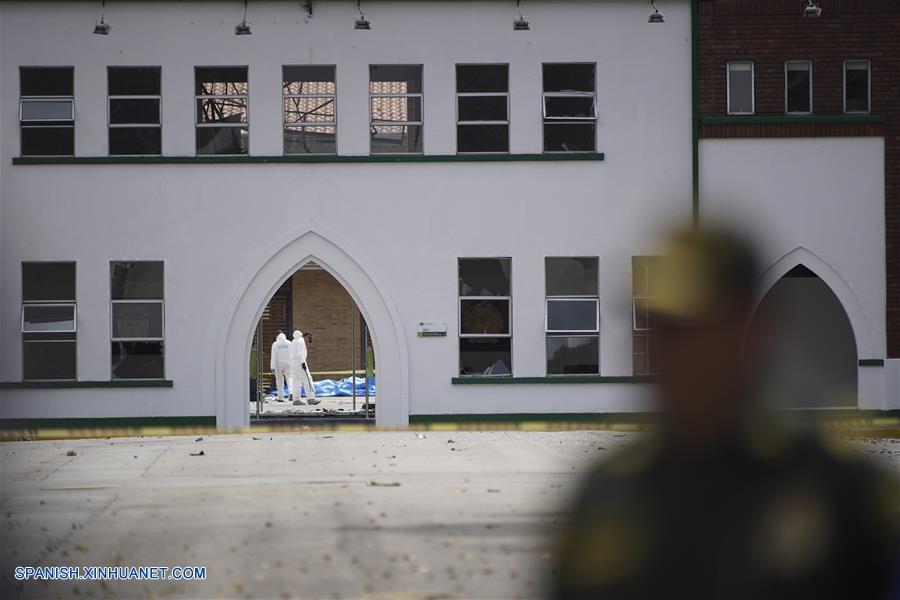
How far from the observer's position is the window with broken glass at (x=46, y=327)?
2014 centimetres

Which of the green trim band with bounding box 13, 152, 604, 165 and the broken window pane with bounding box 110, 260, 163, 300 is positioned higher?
the green trim band with bounding box 13, 152, 604, 165

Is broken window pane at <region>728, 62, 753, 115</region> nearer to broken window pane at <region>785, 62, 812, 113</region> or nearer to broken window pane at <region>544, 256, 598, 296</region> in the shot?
broken window pane at <region>785, 62, 812, 113</region>

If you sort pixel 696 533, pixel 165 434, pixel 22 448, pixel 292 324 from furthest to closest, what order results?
pixel 292 324 → pixel 165 434 → pixel 22 448 → pixel 696 533

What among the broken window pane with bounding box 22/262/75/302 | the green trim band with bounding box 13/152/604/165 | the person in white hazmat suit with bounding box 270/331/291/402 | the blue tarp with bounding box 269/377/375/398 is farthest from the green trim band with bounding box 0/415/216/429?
the blue tarp with bounding box 269/377/375/398

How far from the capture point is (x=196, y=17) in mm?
20250

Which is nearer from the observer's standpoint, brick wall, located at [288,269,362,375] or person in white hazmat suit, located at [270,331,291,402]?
person in white hazmat suit, located at [270,331,291,402]

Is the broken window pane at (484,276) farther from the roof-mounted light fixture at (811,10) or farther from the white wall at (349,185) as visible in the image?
the roof-mounted light fixture at (811,10)

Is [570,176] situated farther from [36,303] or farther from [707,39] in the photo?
[36,303]

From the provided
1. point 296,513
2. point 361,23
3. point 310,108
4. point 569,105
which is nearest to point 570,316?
point 569,105

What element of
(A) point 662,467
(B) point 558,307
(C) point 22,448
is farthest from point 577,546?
(B) point 558,307

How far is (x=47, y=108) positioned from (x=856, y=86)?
12.9 meters

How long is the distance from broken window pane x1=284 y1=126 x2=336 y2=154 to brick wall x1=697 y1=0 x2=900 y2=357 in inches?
237

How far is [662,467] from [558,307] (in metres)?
18.4

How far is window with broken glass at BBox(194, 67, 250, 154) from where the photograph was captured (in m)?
20.3
